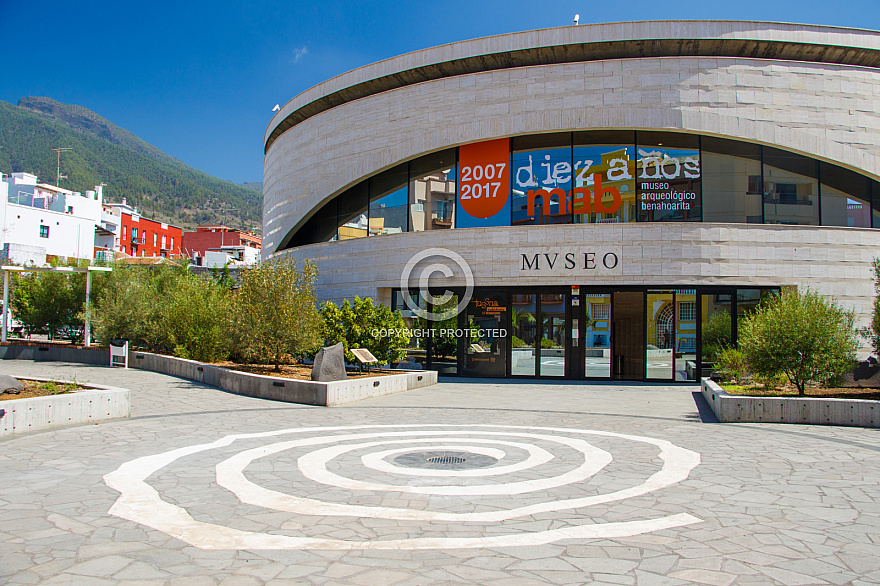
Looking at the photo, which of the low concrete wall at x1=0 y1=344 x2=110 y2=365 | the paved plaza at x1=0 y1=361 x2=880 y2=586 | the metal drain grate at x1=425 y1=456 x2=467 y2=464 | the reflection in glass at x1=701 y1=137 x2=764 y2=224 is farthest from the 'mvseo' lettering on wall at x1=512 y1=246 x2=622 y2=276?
the low concrete wall at x1=0 y1=344 x2=110 y2=365

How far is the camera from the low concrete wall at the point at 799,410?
11.9 m

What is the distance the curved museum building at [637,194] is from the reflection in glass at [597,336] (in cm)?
5

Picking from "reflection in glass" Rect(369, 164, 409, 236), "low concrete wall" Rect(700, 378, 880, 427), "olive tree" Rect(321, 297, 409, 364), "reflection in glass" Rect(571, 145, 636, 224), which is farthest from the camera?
"reflection in glass" Rect(369, 164, 409, 236)

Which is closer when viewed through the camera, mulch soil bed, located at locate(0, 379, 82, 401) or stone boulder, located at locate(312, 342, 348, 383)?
mulch soil bed, located at locate(0, 379, 82, 401)

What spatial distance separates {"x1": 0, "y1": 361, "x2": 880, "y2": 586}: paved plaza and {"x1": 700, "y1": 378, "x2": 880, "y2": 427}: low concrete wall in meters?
0.55

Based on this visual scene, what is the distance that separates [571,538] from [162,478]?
15.9 feet

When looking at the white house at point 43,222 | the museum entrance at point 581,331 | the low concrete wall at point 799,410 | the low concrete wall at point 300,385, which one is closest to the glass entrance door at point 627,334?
the museum entrance at point 581,331

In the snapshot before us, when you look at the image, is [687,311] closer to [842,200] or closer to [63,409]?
[842,200]

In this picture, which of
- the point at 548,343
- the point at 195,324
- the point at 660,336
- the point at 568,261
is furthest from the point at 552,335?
the point at 195,324

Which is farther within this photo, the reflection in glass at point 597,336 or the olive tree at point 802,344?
the reflection in glass at point 597,336

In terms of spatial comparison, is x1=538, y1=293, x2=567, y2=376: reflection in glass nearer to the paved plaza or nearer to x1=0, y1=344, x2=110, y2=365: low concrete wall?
the paved plaza

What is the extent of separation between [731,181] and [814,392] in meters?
8.59

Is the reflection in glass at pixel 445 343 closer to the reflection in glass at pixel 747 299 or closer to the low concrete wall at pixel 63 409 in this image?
the reflection in glass at pixel 747 299

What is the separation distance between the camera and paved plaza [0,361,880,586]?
4.66 metres
